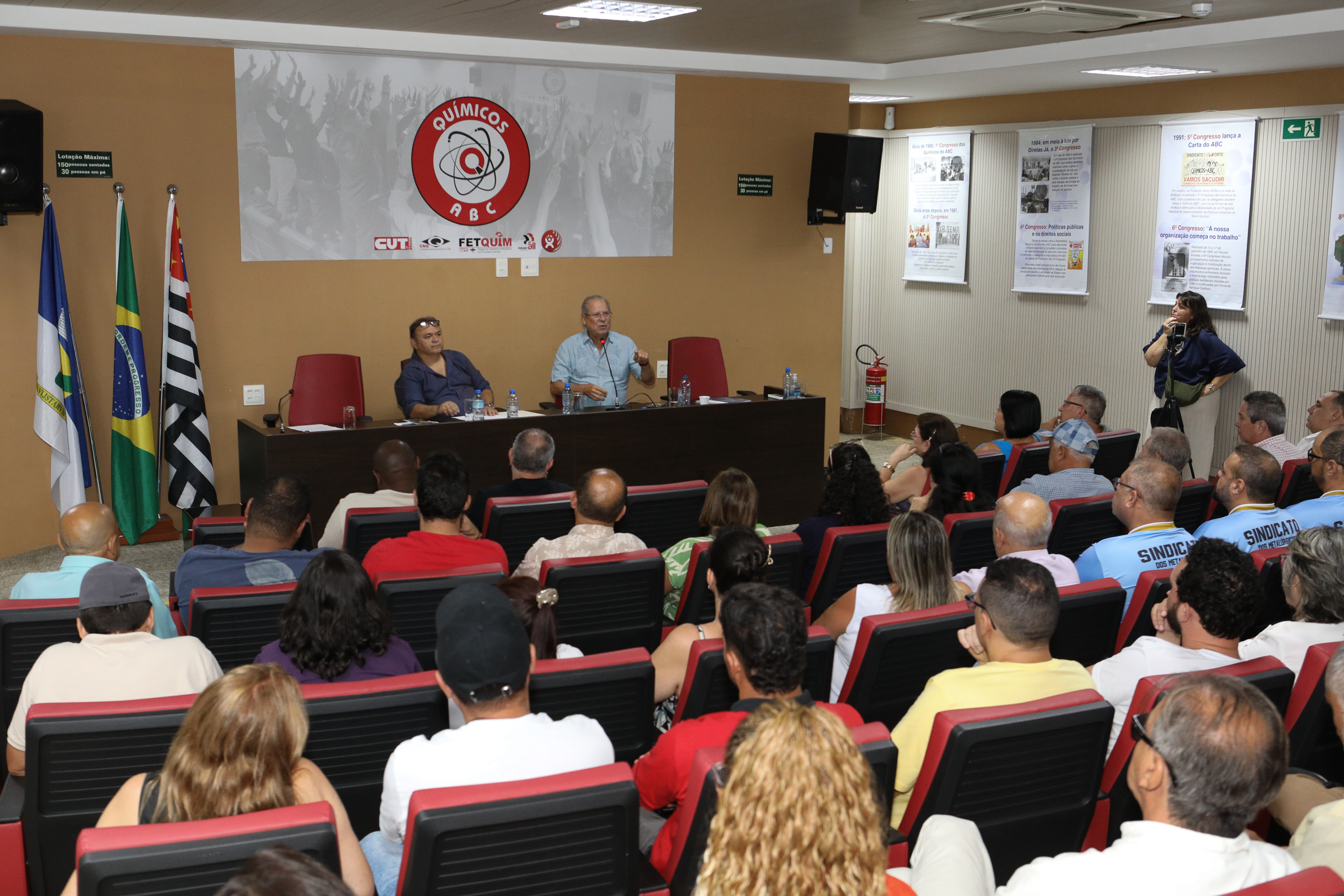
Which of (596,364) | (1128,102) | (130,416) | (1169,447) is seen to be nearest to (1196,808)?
(1169,447)

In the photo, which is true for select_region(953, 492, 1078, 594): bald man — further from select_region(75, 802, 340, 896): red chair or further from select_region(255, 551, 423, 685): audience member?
select_region(75, 802, 340, 896): red chair

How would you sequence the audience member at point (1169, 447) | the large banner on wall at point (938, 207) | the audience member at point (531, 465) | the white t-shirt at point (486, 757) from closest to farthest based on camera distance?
the white t-shirt at point (486, 757)
the audience member at point (1169, 447)
the audience member at point (531, 465)
the large banner on wall at point (938, 207)

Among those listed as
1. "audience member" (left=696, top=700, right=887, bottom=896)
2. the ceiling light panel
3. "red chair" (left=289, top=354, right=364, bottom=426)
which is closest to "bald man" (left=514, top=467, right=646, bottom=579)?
"audience member" (left=696, top=700, right=887, bottom=896)

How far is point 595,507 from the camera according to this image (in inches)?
161

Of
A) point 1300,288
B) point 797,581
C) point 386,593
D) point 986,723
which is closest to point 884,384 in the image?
point 1300,288

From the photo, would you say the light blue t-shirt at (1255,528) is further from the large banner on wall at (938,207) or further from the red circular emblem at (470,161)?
the large banner on wall at (938,207)

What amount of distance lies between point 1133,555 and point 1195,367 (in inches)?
180

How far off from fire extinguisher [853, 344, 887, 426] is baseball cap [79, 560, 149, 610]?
28.5 feet

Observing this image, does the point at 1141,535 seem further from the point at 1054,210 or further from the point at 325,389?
the point at 1054,210

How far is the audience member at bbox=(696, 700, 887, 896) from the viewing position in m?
1.52

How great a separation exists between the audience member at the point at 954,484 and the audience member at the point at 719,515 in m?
0.93

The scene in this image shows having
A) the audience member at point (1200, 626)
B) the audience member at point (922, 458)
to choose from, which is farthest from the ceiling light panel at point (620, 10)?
the audience member at point (1200, 626)

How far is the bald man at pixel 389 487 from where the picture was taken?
4.55m

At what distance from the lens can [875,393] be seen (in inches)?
424
